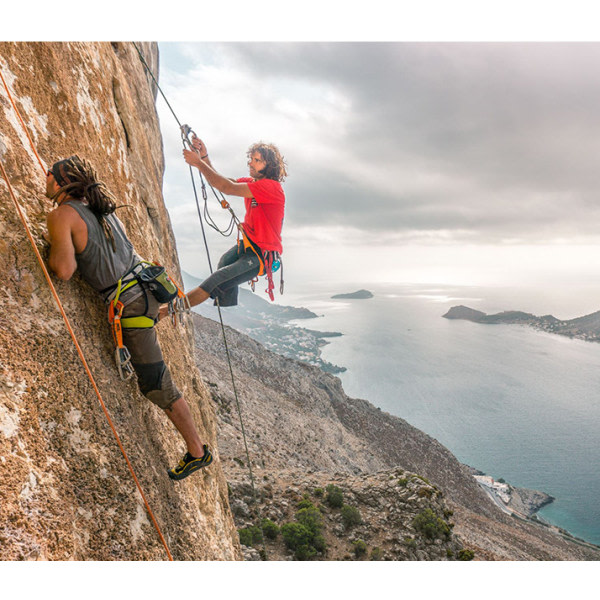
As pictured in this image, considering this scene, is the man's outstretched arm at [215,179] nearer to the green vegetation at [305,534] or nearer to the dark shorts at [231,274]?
Result: the dark shorts at [231,274]

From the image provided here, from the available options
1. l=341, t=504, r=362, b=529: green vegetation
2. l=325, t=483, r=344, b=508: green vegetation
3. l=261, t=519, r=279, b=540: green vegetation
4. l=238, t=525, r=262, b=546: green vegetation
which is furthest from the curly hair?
l=325, t=483, r=344, b=508: green vegetation

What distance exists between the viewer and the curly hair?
409 cm

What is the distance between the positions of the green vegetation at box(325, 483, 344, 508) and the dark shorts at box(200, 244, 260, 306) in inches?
747

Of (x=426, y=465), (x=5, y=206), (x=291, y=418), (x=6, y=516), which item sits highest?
(x=5, y=206)

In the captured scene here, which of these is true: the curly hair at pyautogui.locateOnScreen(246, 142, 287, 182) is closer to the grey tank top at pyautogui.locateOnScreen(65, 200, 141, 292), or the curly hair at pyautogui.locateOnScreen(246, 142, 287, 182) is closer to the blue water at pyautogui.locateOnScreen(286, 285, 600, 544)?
the grey tank top at pyautogui.locateOnScreen(65, 200, 141, 292)

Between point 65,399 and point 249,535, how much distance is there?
15.1m

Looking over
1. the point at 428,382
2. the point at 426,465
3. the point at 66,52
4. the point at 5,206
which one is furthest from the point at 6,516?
the point at 428,382

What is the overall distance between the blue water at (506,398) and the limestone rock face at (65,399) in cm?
7034

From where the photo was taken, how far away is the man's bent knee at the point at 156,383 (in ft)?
10.4

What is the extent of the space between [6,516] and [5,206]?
1.87m

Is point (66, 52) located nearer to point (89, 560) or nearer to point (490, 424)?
point (89, 560)

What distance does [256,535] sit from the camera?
1527 centimetres

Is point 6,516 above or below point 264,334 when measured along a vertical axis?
above

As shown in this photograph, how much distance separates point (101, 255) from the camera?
2.73m
